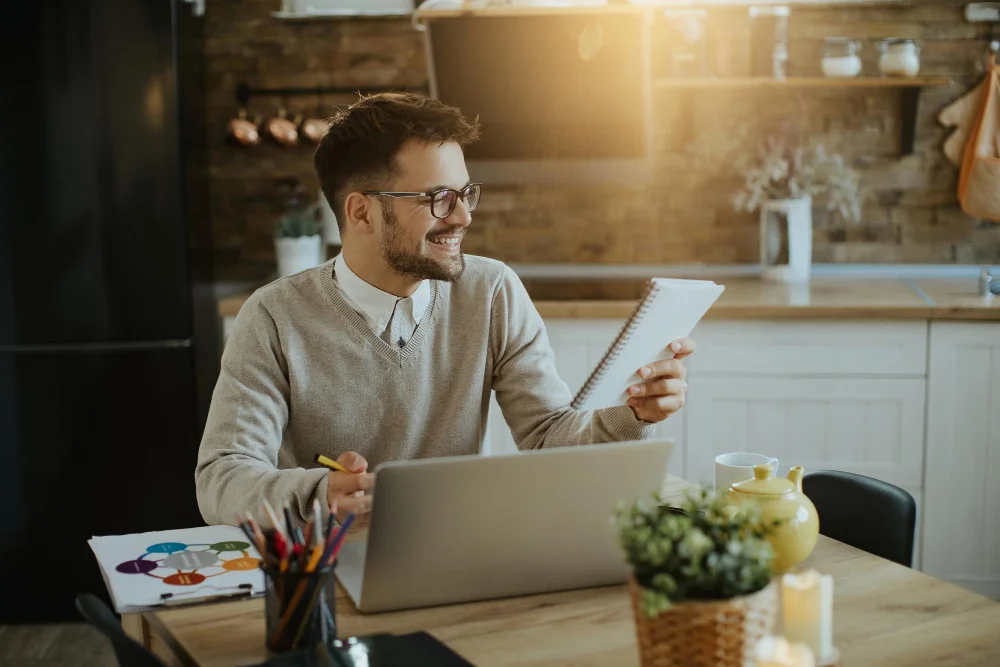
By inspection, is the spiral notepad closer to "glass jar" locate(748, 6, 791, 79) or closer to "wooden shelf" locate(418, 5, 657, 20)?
"wooden shelf" locate(418, 5, 657, 20)

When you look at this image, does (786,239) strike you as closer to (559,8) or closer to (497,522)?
(559,8)

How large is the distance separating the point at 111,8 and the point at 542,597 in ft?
7.56

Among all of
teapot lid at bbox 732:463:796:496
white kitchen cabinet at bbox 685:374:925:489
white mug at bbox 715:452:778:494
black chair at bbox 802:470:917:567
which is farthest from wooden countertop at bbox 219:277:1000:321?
teapot lid at bbox 732:463:796:496

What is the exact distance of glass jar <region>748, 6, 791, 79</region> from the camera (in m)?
3.35

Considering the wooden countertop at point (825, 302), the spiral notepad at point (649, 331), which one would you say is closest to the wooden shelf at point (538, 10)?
the wooden countertop at point (825, 302)

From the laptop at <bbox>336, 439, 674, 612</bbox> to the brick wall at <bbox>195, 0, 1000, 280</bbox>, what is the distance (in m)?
2.35

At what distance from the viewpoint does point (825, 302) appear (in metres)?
2.96

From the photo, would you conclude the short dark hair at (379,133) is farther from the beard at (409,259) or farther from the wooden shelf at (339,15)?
the wooden shelf at (339,15)

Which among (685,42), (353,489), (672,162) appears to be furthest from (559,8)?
(353,489)

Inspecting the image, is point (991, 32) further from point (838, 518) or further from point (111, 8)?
point (111, 8)

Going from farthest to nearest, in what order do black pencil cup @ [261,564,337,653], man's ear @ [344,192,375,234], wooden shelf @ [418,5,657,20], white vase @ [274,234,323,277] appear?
1. white vase @ [274,234,323,277]
2. wooden shelf @ [418,5,657,20]
3. man's ear @ [344,192,375,234]
4. black pencil cup @ [261,564,337,653]

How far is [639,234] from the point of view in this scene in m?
3.59

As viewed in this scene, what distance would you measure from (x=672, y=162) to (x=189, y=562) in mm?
2506

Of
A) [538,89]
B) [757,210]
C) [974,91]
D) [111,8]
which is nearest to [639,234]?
[757,210]
